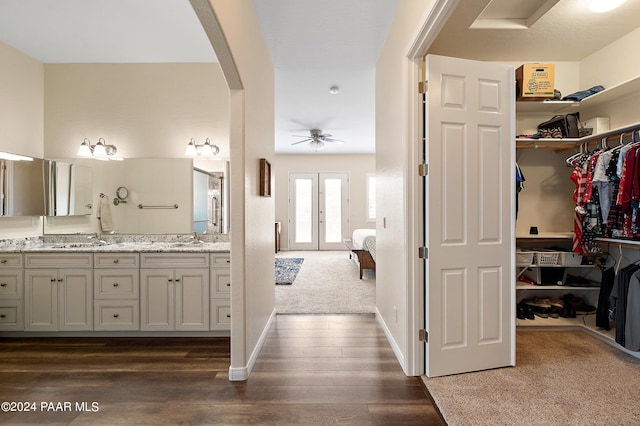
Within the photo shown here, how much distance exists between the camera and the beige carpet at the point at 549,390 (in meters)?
1.67

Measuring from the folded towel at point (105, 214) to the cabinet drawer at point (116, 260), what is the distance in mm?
675

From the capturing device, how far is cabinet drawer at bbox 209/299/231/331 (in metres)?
2.72

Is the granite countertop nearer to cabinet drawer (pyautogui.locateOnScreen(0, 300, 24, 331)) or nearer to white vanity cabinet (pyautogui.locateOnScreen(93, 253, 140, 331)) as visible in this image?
white vanity cabinet (pyautogui.locateOnScreen(93, 253, 140, 331))

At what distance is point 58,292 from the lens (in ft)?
8.89

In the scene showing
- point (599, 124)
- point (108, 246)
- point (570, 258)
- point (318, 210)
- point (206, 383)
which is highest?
point (599, 124)

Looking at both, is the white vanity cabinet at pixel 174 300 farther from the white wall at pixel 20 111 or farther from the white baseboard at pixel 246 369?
the white wall at pixel 20 111

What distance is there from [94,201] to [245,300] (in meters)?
2.54

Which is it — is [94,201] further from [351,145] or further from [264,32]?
[351,145]

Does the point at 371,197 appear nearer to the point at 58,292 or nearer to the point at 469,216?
the point at 469,216

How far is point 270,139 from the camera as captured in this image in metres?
3.05

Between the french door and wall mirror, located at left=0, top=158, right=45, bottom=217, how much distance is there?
5622mm

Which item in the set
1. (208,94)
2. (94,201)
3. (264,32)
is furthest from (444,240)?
(94,201)

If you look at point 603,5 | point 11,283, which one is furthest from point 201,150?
point 603,5

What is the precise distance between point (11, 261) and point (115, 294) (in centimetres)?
105
